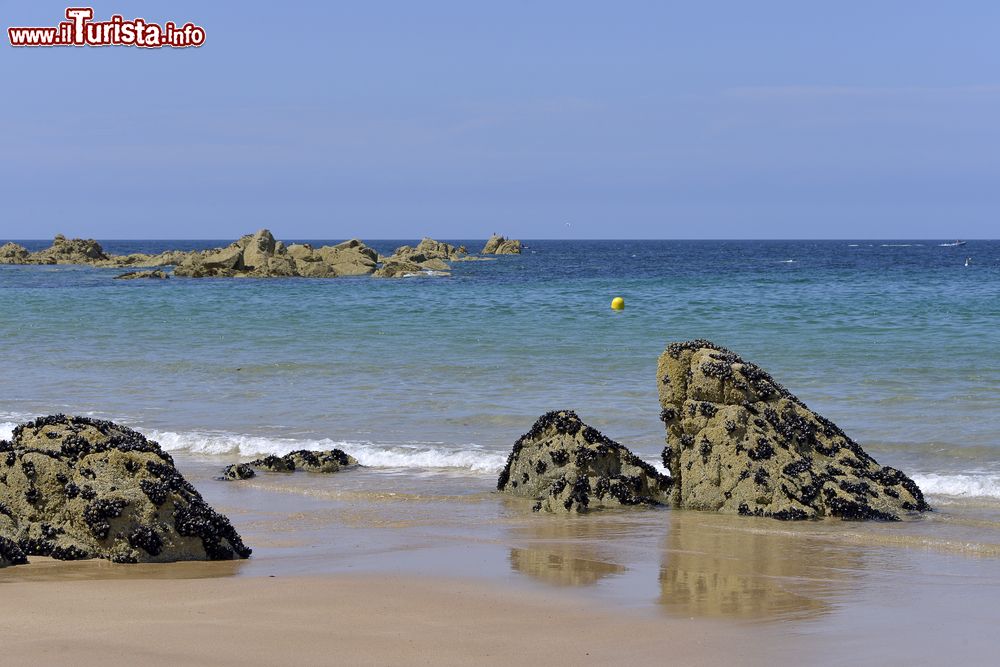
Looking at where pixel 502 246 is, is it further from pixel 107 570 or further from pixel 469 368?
pixel 107 570

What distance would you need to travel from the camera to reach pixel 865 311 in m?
30.9

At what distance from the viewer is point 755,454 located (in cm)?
912

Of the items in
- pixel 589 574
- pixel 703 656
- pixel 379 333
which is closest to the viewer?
pixel 703 656

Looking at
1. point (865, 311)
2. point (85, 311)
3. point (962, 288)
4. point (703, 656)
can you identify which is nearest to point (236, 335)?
point (85, 311)

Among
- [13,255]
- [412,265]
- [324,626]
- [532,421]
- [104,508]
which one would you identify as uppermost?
[13,255]

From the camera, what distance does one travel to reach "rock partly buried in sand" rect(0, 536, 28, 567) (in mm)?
6895

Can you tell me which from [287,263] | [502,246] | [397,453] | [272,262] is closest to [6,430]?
[397,453]

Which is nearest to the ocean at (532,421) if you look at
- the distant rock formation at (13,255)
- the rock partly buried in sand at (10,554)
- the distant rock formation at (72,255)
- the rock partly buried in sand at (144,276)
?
the rock partly buried in sand at (10,554)

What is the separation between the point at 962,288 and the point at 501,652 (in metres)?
42.0

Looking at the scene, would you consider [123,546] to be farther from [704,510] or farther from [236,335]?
[236,335]

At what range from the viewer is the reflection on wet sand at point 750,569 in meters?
6.18

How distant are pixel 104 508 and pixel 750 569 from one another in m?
3.90

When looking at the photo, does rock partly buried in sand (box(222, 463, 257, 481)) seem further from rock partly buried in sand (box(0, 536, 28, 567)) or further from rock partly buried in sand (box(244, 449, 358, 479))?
rock partly buried in sand (box(0, 536, 28, 567))

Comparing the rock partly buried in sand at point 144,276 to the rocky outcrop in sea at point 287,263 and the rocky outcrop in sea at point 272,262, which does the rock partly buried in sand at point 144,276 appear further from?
the rocky outcrop in sea at point 272,262
